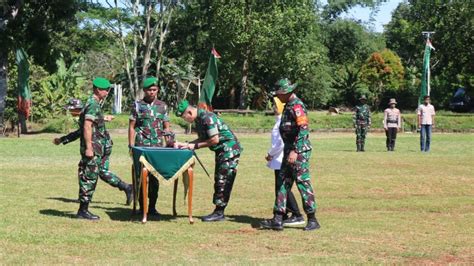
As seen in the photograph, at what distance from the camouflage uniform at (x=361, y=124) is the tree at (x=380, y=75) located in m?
35.8

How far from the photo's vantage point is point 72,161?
2025cm

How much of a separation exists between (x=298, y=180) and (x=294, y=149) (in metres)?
0.38

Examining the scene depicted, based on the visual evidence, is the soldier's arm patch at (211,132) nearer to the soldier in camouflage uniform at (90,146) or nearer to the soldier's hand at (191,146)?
the soldier's hand at (191,146)

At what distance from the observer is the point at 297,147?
952 centimetres

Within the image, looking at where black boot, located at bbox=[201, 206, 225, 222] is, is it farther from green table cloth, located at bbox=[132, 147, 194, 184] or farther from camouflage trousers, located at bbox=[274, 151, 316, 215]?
camouflage trousers, located at bbox=[274, 151, 316, 215]

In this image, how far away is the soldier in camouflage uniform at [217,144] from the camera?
989 centimetres

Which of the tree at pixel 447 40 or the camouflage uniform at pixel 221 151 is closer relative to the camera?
the camouflage uniform at pixel 221 151

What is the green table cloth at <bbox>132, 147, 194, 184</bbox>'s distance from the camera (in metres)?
9.92

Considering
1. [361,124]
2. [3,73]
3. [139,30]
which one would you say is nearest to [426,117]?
[361,124]

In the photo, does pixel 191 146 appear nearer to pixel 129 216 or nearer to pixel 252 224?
pixel 252 224

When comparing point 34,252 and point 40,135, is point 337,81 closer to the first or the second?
point 40,135

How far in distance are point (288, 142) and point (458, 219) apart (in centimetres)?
280

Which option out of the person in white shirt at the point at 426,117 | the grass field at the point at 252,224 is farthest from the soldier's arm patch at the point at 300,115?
the person in white shirt at the point at 426,117

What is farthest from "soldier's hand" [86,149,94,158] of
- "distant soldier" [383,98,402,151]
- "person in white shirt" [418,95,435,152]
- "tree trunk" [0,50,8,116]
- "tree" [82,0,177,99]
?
"tree" [82,0,177,99]
